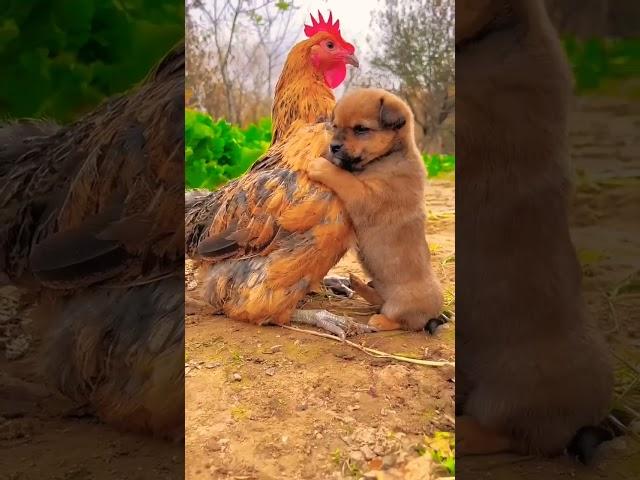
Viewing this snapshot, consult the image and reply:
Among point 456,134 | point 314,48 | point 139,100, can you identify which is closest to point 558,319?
point 456,134

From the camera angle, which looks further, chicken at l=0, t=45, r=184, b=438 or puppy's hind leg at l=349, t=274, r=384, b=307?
puppy's hind leg at l=349, t=274, r=384, b=307

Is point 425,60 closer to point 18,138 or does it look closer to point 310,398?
point 310,398

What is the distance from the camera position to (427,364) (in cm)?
217

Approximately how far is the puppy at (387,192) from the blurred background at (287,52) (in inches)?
2.6

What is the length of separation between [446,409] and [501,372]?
0.21m

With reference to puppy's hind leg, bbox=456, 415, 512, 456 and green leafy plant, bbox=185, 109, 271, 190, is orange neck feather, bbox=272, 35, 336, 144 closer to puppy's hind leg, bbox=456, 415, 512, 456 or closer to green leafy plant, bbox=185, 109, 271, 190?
green leafy plant, bbox=185, 109, 271, 190

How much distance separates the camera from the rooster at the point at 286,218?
2145 mm

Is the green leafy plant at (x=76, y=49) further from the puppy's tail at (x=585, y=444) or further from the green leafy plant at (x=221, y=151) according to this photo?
the puppy's tail at (x=585, y=444)

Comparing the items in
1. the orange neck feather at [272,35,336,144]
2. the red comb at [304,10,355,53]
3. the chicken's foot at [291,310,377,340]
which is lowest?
the chicken's foot at [291,310,377,340]

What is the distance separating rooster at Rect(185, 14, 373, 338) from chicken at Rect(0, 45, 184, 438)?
5.0 inches

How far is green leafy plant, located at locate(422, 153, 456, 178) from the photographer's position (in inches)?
85.4

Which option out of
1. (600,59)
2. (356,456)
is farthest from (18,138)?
(600,59)

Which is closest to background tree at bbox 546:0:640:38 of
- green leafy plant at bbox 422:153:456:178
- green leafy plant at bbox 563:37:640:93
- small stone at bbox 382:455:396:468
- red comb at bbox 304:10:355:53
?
green leafy plant at bbox 563:37:640:93

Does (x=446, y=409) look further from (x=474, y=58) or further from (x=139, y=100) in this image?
(x=139, y=100)
